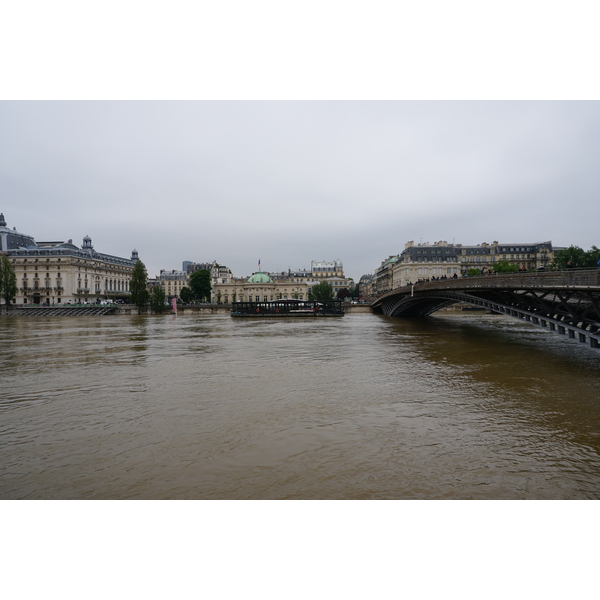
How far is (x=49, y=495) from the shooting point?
636 cm

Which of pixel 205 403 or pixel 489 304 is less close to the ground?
pixel 489 304

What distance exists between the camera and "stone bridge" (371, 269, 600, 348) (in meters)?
17.1

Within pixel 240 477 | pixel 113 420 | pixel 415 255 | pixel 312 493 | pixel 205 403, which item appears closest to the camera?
pixel 312 493

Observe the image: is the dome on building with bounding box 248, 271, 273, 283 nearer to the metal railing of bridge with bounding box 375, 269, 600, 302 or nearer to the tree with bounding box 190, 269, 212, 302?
the tree with bounding box 190, 269, 212, 302

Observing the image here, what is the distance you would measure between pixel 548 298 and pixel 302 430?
23478 mm

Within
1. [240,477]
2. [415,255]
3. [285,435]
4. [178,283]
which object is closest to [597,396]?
[285,435]

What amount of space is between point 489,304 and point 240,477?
2571 centimetres

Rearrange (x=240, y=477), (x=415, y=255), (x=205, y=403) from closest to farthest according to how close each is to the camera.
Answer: (x=240, y=477)
(x=205, y=403)
(x=415, y=255)

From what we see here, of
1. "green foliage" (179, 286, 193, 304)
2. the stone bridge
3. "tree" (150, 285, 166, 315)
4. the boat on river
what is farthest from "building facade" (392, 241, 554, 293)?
the stone bridge

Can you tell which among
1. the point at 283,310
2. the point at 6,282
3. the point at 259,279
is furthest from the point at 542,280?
the point at 259,279

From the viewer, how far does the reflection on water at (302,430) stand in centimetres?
666

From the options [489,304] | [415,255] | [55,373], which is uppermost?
[415,255]

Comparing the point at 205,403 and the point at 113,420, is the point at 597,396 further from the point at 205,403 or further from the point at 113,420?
the point at 113,420

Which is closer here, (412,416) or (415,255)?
(412,416)
